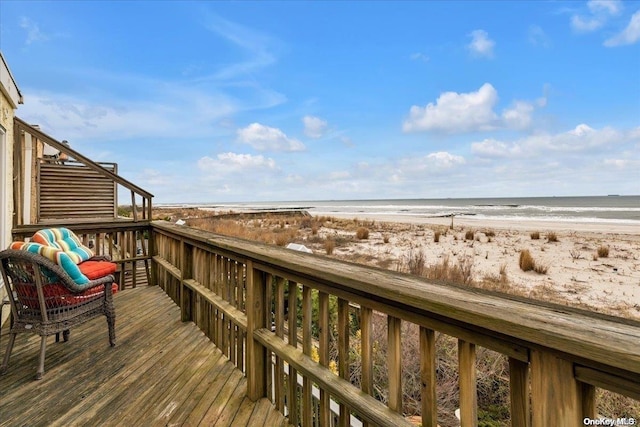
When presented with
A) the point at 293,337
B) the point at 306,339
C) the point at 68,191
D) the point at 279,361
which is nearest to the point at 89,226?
the point at 279,361

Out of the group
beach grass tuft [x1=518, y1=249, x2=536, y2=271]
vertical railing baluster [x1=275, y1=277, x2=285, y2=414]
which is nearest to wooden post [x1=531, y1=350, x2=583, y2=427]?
vertical railing baluster [x1=275, y1=277, x2=285, y2=414]

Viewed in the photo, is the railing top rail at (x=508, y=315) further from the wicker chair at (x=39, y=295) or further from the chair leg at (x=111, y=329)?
the chair leg at (x=111, y=329)

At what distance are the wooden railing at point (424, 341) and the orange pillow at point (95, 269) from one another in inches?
61.2

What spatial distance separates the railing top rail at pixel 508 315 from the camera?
1.97 feet

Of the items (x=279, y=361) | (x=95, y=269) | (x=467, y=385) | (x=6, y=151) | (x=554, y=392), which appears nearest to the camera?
(x=554, y=392)

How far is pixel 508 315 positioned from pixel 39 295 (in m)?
3.06

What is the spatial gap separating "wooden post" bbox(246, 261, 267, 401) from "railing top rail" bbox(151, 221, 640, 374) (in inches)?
30.0

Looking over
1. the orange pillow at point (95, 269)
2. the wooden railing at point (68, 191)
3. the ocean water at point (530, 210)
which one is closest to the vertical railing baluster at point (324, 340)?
the orange pillow at point (95, 269)

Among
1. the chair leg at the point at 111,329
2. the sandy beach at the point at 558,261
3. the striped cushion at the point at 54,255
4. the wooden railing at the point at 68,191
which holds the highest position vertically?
the wooden railing at the point at 68,191

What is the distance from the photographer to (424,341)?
3.39 feet

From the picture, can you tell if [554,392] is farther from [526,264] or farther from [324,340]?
[526,264]

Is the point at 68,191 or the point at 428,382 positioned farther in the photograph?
the point at 68,191

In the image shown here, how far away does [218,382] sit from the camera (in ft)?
7.43

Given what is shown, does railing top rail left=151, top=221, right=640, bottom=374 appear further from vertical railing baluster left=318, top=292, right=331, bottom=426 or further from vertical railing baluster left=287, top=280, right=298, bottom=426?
vertical railing baluster left=287, top=280, right=298, bottom=426
